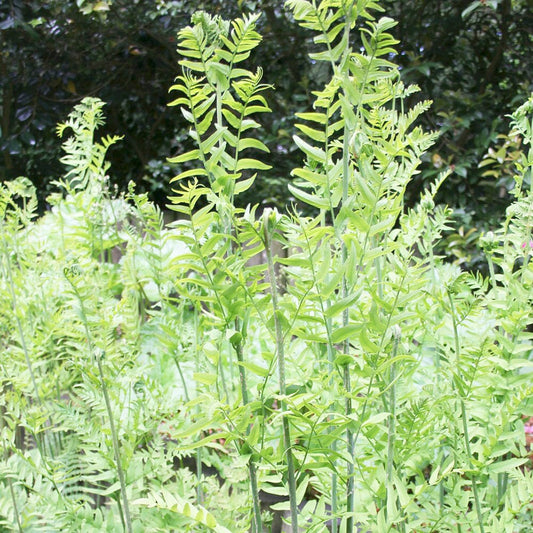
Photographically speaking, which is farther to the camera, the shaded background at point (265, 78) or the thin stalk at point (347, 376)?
the shaded background at point (265, 78)

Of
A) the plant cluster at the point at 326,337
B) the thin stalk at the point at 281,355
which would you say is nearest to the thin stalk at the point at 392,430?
the plant cluster at the point at 326,337

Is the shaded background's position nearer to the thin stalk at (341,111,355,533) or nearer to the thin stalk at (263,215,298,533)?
the thin stalk at (341,111,355,533)

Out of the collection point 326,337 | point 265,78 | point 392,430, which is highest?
point 265,78

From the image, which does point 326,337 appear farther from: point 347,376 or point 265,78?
point 265,78

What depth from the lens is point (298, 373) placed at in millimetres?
826

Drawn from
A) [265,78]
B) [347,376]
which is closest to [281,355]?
[347,376]

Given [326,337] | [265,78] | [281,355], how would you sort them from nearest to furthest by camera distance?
1. [281,355]
2. [326,337]
3. [265,78]

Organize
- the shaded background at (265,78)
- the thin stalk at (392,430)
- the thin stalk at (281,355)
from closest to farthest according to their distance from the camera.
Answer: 1. the thin stalk at (281,355)
2. the thin stalk at (392,430)
3. the shaded background at (265,78)

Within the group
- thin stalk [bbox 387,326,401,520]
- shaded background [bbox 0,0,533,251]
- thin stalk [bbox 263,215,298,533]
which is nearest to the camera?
thin stalk [bbox 263,215,298,533]

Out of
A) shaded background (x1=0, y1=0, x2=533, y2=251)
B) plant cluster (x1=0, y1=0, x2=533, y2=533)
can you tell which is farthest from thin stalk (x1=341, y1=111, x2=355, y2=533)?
shaded background (x1=0, y1=0, x2=533, y2=251)

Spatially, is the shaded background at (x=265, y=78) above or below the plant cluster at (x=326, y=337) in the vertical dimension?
above

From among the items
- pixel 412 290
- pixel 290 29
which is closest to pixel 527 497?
pixel 412 290

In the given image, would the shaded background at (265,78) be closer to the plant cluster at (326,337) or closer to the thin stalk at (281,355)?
the plant cluster at (326,337)

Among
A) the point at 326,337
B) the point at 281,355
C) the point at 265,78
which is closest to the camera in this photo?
the point at 281,355
